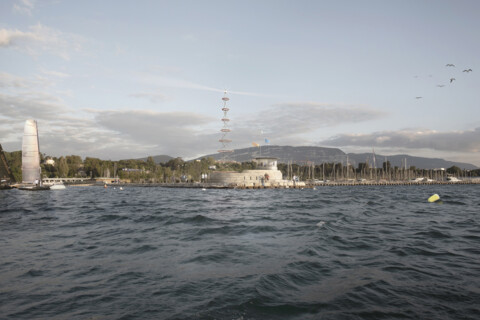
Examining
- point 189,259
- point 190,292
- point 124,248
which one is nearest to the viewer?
point 190,292

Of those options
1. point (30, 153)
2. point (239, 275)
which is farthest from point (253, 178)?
point (239, 275)

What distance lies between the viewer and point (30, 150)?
7400 centimetres

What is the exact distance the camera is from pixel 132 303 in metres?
7.42

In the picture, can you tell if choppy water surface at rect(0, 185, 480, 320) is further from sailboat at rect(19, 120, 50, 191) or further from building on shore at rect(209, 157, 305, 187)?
building on shore at rect(209, 157, 305, 187)

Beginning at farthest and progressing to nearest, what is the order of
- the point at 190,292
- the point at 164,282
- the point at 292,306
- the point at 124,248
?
the point at 124,248 < the point at 164,282 < the point at 190,292 < the point at 292,306

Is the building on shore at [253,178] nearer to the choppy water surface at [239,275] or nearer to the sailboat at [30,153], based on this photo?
the sailboat at [30,153]

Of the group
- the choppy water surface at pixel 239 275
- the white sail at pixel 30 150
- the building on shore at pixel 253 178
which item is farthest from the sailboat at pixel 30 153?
the building on shore at pixel 253 178

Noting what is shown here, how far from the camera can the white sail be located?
73.6 meters

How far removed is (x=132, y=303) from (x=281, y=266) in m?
5.26

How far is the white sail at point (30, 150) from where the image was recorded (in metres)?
73.6

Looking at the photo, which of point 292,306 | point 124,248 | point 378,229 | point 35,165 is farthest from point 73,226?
point 35,165

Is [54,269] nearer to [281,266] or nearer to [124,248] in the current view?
[124,248]

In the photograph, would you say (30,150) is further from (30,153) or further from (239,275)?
(239,275)

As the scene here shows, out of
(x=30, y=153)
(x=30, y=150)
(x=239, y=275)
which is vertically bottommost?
(x=239, y=275)
